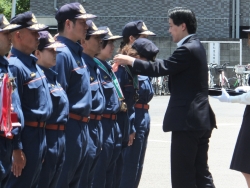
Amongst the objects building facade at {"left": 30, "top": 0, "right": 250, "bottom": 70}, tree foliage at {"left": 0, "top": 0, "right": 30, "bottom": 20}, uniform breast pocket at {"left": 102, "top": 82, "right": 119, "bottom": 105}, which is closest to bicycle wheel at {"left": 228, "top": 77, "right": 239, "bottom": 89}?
building facade at {"left": 30, "top": 0, "right": 250, "bottom": 70}

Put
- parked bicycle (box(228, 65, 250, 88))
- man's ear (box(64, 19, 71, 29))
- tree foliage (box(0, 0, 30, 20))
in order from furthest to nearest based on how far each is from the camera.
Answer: tree foliage (box(0, 0, 30, 20)), parked bicycle (box(228, 65, 250, 88)), man's ear (box(64, 19, 71, 29))

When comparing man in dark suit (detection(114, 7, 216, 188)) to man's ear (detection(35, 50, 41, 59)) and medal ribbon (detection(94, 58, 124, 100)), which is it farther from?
man's ear (detection(35, 50, 41, 59))

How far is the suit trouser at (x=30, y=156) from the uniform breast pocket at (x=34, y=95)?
0.66ft

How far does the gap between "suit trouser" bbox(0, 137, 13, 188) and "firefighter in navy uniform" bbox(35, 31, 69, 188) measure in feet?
2.21

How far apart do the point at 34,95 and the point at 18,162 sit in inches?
21.9

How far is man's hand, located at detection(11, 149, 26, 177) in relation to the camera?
562 centimetres

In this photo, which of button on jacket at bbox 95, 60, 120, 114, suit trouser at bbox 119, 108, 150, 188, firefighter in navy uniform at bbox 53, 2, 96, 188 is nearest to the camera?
firefighter in navy uniform at bbox 53, 2, 96, 188

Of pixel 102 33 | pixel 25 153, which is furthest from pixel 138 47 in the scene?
pixel 25 153

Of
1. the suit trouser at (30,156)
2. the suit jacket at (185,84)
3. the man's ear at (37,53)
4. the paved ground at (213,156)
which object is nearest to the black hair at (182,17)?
the suit jacket at (185,84)

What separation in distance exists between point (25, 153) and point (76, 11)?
5.31ft

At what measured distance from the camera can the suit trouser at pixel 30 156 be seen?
5773 millimetres

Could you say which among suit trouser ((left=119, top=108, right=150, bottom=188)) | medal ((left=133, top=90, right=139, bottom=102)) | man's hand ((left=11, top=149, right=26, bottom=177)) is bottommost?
suit trouser ((left=119, top=108, right=150, bottom=188))

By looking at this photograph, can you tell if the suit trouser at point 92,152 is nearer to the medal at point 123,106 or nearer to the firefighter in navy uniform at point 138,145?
the medal at point 123,106

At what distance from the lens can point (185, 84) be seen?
6.93 meters
